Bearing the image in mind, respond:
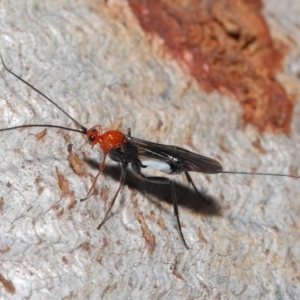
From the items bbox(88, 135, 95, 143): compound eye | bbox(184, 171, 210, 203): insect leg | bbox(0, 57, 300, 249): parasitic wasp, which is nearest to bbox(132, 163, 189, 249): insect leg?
bbox(0, 57, 300, 249): parasitic wasp

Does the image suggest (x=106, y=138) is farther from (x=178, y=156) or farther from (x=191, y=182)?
(x=191, y=182)

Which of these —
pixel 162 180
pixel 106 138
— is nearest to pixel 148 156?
pixel 162 180

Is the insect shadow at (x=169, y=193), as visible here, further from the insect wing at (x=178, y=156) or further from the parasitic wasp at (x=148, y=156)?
the insect wing at (x=178, y=156)

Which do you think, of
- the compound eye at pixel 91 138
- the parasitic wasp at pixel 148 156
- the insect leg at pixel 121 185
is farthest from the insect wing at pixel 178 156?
the compound eye at pixel 91 138

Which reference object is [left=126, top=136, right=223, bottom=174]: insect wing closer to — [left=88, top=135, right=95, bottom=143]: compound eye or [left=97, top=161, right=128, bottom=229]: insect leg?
[left=97, top=161, right=128, bottom=229]: insect leg

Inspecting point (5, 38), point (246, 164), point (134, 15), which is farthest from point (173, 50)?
point (5, 38)

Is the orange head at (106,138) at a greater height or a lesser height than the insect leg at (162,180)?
greater
